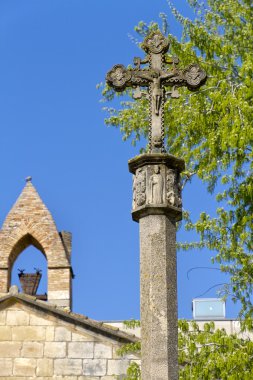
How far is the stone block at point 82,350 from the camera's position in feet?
63.1

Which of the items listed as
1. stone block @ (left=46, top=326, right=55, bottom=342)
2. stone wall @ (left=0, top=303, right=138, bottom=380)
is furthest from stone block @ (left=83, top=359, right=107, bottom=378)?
stone block @ (left=46, top=326, right=55, bottom=342)

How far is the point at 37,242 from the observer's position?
2347cm

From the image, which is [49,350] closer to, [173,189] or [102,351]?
[102,351]

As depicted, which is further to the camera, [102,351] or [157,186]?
[102,351]

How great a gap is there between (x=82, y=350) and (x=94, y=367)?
0.37 metres

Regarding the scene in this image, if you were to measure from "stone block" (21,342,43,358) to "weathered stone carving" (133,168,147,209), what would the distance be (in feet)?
32.4

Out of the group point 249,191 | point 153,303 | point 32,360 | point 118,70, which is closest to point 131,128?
point 249,191

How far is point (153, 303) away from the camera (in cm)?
938

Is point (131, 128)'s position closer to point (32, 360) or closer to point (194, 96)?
point (194, 96)

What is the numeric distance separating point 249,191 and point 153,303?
6.50 m

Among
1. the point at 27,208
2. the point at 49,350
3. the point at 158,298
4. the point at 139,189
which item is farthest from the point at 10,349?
the point at 158,298

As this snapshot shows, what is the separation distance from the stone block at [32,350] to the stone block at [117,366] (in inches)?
47.3

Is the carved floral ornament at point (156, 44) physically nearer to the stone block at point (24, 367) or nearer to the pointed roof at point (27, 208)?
the stone block at point (24, 367)

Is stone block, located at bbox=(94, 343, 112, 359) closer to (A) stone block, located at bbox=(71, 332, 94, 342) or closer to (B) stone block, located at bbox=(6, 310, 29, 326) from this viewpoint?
(A) stone block, located at bbox=(71, 332, 94, 342)
